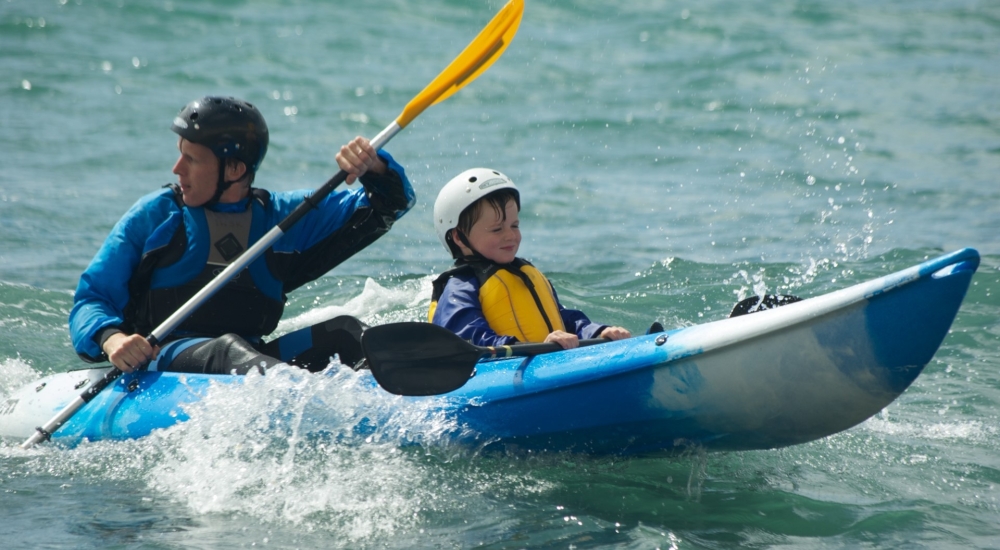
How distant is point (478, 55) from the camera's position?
4949 millimetres

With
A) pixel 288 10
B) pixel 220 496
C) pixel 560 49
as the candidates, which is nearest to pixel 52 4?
pixel 288 10

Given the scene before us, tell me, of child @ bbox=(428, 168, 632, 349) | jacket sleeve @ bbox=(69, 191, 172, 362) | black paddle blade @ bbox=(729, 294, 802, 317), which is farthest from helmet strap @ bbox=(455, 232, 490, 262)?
jacket sleeve @ bbox=(69, 191, 172, 362)

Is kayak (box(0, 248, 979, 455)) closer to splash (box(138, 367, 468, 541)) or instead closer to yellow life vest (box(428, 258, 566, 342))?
splash (box(138, 367, 468, 541))

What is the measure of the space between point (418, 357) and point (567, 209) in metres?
6.44

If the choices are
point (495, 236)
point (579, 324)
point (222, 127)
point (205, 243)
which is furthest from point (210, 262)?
point (579, 324)

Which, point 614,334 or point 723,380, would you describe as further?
point 614,334

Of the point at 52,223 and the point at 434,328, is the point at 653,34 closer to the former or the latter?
the point at 52,223

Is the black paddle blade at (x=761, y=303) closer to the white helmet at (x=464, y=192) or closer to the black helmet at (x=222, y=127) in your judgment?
the white helmet at (x=464, y=192)

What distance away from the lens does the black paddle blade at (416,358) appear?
147 inches

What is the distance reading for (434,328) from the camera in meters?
3.77

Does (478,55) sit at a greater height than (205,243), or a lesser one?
greater

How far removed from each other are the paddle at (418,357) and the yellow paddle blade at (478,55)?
4.82 feet

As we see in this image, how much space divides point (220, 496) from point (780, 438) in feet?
6.62

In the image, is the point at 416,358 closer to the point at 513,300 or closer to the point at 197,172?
the point at 513,300
